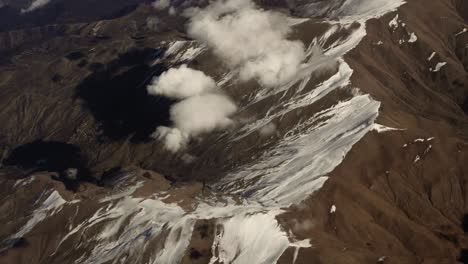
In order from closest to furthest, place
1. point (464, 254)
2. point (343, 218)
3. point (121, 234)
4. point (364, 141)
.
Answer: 1. point (464, 254)
2. point (343, 218)
3. point (121, 234)
4. point (364, 141)

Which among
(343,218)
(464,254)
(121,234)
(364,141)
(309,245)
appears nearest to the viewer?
(309,245)

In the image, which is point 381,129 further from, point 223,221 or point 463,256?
point 223,221

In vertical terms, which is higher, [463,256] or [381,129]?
[381,129]

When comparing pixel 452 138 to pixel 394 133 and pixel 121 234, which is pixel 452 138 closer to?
pixel 394 133

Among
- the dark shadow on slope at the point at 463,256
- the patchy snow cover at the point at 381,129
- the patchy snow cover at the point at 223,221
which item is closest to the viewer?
the dark shadow on slope at the point at 463,256

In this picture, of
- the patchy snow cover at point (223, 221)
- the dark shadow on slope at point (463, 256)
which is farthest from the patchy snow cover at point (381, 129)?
the dark shadow on slope at point (463, 256)

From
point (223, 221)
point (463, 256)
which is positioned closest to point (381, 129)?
point (463, 256)

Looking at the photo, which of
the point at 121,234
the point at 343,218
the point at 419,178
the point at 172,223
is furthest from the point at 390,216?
the point at 121,234

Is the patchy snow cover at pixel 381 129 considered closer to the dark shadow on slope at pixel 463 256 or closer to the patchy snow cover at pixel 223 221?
the patchy snow cover at pixel 223 221

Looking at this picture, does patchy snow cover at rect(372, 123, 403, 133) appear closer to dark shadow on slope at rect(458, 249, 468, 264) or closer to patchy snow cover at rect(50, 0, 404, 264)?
patchy snow cover at rect(50, 0, 404, 264)

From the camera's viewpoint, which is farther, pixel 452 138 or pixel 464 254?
pixel 452 138

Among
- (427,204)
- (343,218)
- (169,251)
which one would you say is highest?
(169,251)
